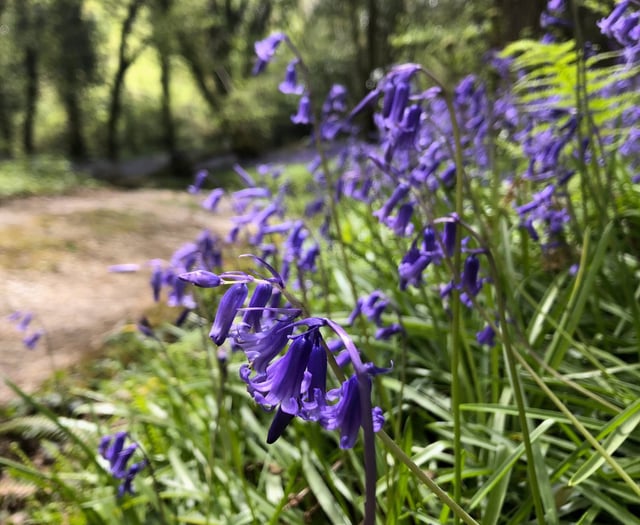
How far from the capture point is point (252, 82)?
18562 mm

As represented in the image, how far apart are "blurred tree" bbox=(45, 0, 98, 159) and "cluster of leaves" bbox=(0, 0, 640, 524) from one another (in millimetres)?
20219

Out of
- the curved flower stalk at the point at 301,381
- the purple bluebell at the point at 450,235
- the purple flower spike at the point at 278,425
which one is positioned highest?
the purple bluebell at the point at 450,235

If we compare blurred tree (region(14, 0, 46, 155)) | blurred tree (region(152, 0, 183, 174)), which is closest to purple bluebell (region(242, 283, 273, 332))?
blurred tree (region(152, 0, 183, 174))

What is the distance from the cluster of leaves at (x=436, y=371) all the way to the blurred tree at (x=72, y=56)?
66.3ft

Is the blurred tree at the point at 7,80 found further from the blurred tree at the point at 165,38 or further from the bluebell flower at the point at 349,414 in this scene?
the bluebell flower at the point at 349,414

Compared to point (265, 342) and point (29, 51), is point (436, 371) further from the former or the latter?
point (29, 51)

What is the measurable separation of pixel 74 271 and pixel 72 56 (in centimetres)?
1667

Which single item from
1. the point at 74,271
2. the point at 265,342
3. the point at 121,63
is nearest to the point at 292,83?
the point at 265,342

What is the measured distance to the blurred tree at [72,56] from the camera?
19.5 m

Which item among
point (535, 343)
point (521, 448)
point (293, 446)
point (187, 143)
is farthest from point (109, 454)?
point (187, 143)

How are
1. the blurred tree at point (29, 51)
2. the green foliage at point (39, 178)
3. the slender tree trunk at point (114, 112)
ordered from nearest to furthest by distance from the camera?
the green foliage at point (39, 178) → the blurred tree at point (29, 51) → the slender tree trunk at point (114, 112)

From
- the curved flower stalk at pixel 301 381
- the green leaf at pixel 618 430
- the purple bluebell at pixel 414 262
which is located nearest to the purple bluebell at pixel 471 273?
the purple bluebell at pixel 414 262

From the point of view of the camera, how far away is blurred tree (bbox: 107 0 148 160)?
2000 cm

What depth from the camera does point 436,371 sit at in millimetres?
2428
